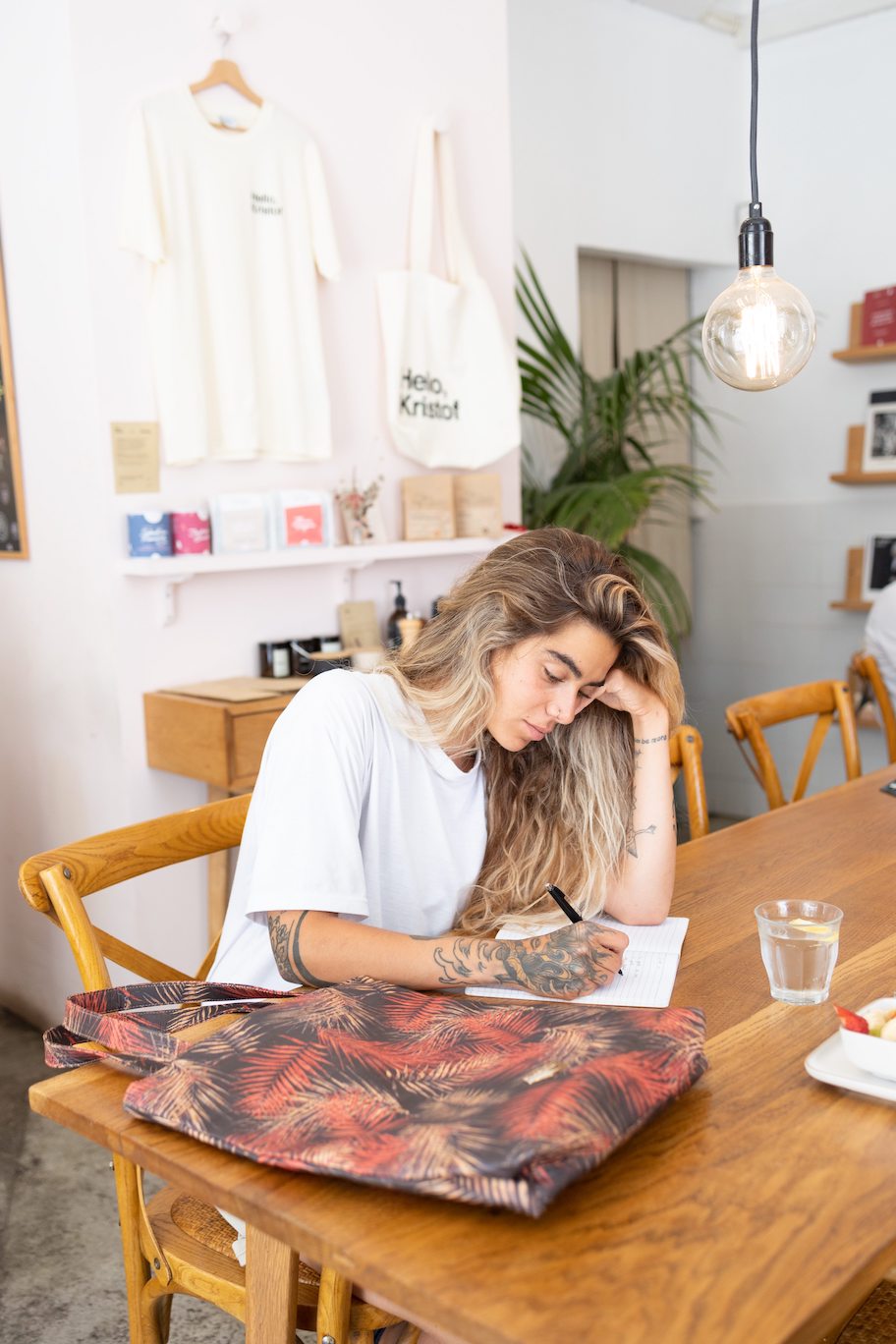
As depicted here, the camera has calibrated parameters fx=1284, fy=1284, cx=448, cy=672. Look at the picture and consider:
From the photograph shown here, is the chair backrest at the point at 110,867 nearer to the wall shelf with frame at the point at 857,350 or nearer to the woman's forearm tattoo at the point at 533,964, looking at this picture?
the woman's forearm tattoo at the point at 533,964

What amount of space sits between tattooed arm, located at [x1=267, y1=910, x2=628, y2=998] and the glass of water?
0.52ft

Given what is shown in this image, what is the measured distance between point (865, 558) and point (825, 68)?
183cm

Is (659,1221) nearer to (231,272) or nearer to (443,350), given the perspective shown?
(231,272)

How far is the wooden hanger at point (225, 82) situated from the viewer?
9.21 feet

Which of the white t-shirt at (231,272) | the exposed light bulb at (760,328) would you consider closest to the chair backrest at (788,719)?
the exposed light bulb at (760,328)

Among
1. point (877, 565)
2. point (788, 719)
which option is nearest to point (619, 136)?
point (877, 565)

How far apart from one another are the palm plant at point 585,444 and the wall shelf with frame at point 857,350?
83cm

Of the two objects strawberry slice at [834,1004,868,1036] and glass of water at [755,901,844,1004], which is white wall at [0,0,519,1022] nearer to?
glass of water at [755,901,844,1004]

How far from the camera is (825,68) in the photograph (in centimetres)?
480

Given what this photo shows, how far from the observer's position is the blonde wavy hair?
1.61 meters

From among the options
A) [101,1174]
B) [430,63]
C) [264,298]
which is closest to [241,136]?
[264,298]

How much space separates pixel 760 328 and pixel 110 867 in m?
1.05

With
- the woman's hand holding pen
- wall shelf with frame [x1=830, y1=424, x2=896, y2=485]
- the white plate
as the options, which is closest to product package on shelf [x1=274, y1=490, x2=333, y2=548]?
the woman's hand holding pen

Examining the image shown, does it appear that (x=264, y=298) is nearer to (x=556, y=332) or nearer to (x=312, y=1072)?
(x=556, y=332)
